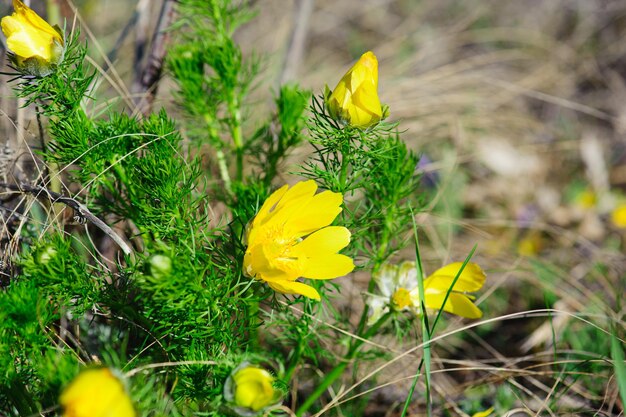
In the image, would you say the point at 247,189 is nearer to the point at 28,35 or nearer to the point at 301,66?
the point at 28,35

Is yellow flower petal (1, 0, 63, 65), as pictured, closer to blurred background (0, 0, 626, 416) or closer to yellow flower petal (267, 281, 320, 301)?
blurred background (0, 0, 626, 416)

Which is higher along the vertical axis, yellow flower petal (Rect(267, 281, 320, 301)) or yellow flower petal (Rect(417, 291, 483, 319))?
yellow flower petal (Rect(267, 281, 320, 301))

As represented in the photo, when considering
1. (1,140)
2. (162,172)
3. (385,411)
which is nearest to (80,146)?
(162,172)

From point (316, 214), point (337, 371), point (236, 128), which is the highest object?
point (236, 128)

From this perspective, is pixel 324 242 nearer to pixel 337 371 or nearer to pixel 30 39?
pixel 337 371

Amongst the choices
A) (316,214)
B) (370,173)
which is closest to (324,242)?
(316,214)

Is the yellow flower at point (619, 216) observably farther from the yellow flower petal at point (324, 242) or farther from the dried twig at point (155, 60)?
the dried twig at point (155, 60)

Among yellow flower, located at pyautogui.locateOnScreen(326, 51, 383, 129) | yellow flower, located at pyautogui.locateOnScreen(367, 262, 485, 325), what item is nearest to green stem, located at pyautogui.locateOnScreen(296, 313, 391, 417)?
yellow flower, located at pyautogui.locateOnScreen(367, 262, 485, 325)
